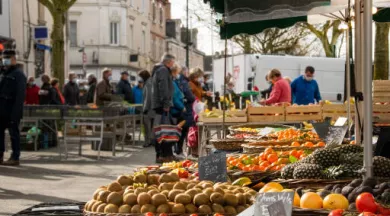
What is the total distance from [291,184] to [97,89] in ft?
51.2

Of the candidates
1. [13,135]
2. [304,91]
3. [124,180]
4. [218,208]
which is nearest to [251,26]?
[124,180]

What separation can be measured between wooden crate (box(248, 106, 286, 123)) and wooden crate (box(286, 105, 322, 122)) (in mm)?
129

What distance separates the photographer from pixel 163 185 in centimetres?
613

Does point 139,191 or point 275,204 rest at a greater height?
point 275,204

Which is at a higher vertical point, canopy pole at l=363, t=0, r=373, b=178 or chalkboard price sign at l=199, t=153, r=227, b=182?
canopy pole at l=363, t=0, r=373, b=178

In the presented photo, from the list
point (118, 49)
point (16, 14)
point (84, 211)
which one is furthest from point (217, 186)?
point (118, 49)

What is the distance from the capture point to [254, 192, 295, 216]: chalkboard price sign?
4.23m

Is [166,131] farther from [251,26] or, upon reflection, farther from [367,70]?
[367,70]

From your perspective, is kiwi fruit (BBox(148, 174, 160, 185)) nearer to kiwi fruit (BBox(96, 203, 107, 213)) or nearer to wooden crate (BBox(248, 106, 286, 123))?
kiwi fruit (BBox(96, 203, 107, 213))

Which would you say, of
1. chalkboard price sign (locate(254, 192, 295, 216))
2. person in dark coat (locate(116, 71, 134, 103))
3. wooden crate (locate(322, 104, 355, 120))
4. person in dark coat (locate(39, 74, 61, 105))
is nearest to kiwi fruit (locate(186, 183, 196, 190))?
chalkboard price sign (locate(254, 192, 295, 216))

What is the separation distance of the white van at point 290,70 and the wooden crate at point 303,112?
64.0 feet

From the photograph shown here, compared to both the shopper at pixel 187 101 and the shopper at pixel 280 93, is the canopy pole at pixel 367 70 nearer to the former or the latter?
the shopper at pixel 187 101

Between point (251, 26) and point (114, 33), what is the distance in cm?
5845

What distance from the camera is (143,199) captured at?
5.57 metres
